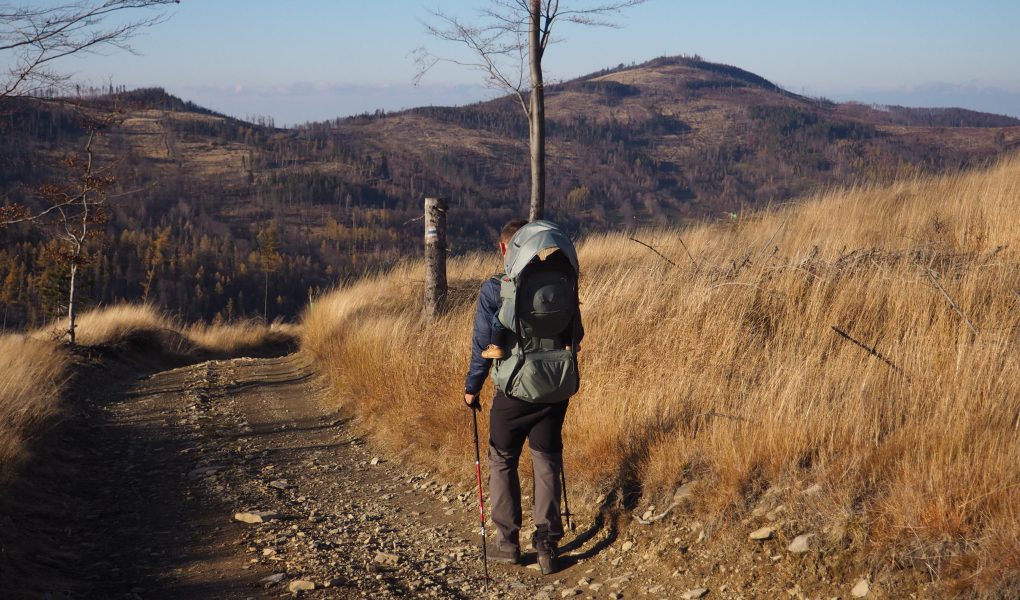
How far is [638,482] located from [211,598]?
2.49 meters

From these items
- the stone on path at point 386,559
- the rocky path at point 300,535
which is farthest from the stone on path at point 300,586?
the stone on path at point 386,559

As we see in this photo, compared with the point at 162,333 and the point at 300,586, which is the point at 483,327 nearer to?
the point at 300,586

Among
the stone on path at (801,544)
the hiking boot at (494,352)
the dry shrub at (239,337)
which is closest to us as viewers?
the stone on path at (801,544)

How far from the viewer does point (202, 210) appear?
391 feet

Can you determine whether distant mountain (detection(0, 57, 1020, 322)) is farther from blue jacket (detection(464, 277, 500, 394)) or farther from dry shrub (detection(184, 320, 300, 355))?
blue jacket (detection(464, 277, 500, 394))

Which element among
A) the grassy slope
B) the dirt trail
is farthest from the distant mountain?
the dirt trail

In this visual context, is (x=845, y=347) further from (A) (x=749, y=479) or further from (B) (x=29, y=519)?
(B) (x=29, y=519)

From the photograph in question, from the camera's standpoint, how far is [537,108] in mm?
10203

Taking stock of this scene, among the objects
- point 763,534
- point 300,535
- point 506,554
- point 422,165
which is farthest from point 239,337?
point 422,165

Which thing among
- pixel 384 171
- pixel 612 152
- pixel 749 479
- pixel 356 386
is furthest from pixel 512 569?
pixel 384 171

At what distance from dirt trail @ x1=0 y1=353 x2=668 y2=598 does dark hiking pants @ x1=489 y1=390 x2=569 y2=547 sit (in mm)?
274

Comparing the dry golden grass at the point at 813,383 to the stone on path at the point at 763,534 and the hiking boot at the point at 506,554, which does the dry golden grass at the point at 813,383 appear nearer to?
the stone on path at the point at 763,534

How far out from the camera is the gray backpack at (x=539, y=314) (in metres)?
3.85

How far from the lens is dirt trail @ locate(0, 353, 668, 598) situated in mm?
4164
